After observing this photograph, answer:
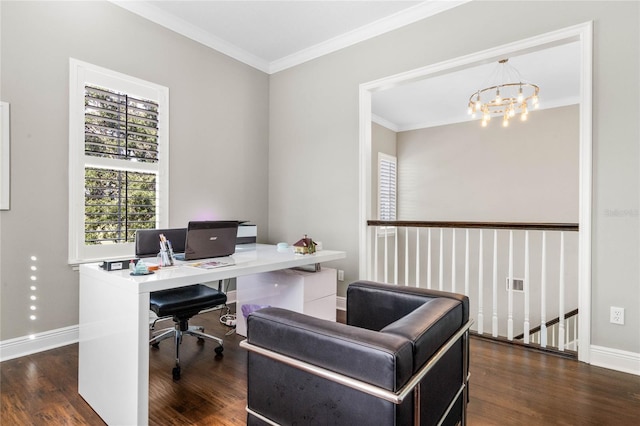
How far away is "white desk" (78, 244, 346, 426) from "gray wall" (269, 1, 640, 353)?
2.02 meters

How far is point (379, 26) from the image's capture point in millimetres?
3463

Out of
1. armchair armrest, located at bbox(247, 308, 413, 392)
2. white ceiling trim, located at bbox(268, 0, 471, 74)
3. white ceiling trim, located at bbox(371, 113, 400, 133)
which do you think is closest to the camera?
armchair armrest, located at bbox(247, 308, 413, 392)

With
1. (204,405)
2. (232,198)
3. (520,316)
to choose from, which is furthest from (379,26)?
(520,316)

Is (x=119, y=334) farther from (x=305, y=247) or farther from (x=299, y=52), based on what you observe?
(x=299, y=52)

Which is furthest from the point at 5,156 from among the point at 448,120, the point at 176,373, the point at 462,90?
the point at 448,120

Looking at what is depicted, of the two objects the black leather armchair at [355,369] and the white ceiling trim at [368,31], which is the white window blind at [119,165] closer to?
the white ceiling trim at [368,31]

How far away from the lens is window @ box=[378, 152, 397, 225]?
234 inches

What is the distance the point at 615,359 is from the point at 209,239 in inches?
115

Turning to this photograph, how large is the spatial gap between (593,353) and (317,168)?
2.99 metres

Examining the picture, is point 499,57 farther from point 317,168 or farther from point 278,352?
point 278,352

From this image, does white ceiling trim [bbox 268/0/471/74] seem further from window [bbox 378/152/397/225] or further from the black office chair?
the black office chair

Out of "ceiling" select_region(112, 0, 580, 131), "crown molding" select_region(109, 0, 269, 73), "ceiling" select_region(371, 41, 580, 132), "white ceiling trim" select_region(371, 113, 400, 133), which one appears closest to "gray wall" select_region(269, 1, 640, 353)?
"ceiling" select_region(112, 0, 580, 131)

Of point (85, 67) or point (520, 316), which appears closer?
point (85, 67)

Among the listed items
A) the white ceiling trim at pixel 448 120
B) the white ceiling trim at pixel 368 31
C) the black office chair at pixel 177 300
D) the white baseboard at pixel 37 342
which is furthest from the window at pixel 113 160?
the white ceiling trim at pixel 448 120
